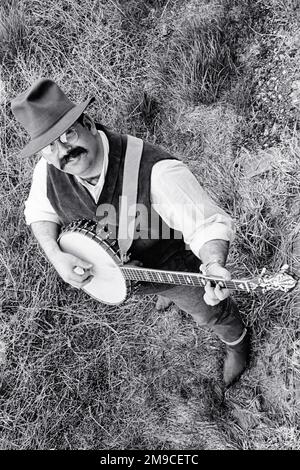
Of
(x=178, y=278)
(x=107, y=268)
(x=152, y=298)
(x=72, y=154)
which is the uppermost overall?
(x=72, y=154)

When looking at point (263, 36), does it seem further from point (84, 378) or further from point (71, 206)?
point (84, 378)

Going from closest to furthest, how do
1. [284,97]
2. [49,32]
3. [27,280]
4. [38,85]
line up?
1. [38,85]
2. [284,97]
3. [27,280]
4. [49,32]

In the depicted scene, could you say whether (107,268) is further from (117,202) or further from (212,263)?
(212,263)

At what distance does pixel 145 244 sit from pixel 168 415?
1307mm

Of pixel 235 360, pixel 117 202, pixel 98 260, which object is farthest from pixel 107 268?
pixel 235 360

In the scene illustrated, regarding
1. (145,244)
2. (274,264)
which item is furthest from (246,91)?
(145,244)

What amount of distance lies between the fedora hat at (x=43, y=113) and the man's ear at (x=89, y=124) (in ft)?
0.19

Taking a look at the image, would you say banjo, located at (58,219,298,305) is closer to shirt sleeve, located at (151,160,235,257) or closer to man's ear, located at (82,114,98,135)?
shirt sleeve, located at (151,160,235,257)

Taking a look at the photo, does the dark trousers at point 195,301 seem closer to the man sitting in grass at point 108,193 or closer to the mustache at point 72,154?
the man sitting in grass at point 108,193

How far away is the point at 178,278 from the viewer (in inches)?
101

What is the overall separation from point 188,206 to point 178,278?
34cm

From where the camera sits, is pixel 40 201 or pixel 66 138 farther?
pixel 40 201

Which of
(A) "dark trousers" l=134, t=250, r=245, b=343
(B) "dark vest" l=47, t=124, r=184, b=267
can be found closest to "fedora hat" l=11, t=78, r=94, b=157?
(B) "dark vest" l=47, t=124, r=184, b=267

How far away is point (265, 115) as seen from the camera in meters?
3.57
